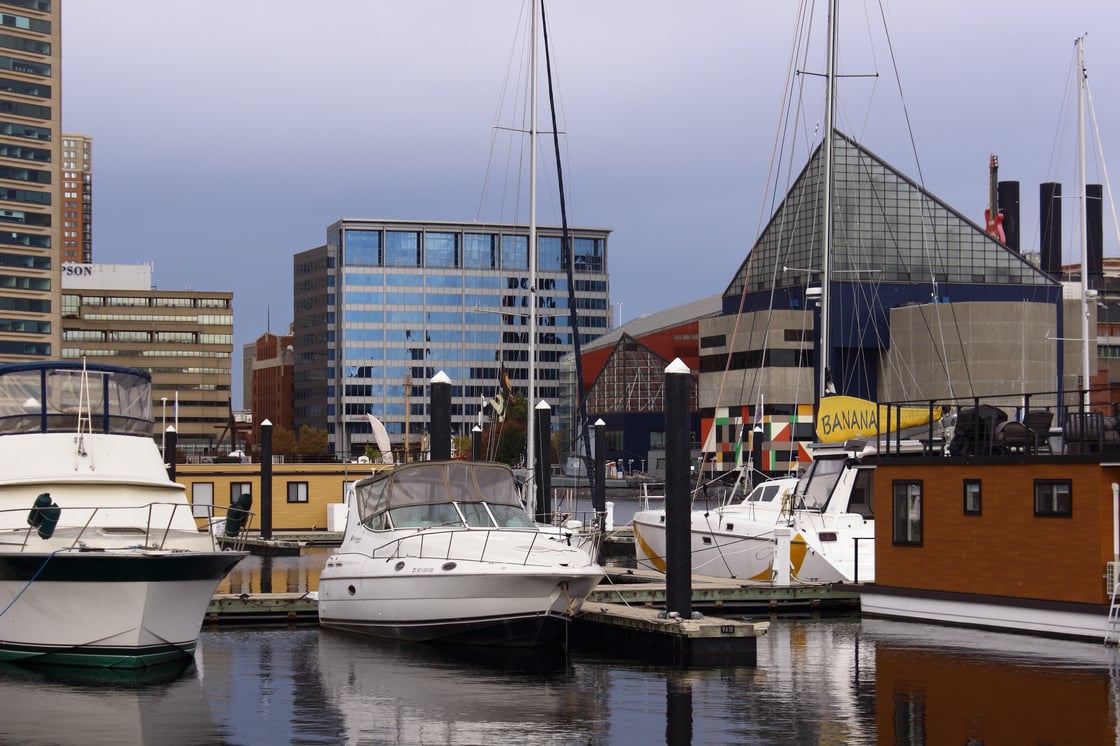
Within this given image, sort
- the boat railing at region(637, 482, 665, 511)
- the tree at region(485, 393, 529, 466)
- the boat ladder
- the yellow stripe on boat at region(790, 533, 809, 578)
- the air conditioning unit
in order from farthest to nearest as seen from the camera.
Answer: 1. the tree at region(485, 393, 529, 466)
2. the boat railing at region(637, 482, 665, 511)
3. the yellow stripe on boat at region(790, 533, 809, 578)
4. the boat ladder
5. the air conditioning unit

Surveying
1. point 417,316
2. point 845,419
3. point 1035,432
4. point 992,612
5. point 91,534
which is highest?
point 417,316

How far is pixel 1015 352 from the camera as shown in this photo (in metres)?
115

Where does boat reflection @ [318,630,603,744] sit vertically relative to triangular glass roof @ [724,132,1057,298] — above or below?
below

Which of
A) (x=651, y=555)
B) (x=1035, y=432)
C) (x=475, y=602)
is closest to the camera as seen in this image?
(x=475, y=602)

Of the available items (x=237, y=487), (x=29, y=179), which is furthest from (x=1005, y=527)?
(x=29, y=179)

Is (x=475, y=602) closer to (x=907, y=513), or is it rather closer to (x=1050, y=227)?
(x=907, y=513)

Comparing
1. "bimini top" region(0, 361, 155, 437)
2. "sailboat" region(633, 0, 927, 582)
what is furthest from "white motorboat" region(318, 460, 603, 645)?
"sailboat" region(633, 0, 927, 582)

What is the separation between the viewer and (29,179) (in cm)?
13625

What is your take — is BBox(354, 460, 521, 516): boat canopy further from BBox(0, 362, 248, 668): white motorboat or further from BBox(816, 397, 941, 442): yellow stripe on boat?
BBox(816, 397, 941, 442): yellow stripe on boat

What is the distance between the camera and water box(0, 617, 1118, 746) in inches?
708

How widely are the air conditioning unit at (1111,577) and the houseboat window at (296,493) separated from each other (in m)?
41.5

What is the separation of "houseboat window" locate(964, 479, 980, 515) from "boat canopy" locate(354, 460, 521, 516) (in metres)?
8.37

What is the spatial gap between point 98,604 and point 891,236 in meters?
106

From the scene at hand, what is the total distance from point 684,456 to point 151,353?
17859 cm
